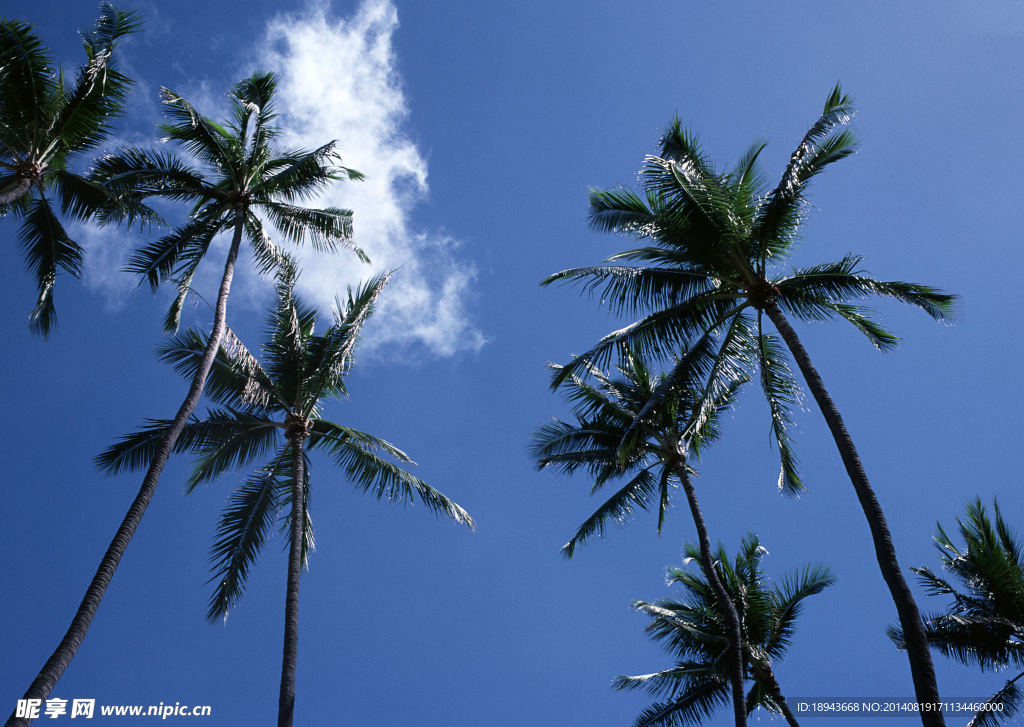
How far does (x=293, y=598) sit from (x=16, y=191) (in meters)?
8.00

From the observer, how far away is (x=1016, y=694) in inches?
614

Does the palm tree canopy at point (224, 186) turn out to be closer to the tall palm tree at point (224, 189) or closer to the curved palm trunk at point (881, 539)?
the tall palm tree at point (224, 189)

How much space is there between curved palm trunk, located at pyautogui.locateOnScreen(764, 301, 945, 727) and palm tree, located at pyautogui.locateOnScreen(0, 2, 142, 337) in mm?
12044

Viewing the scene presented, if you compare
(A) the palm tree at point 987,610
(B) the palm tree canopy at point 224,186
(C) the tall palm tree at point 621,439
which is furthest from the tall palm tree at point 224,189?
(A) the palm tree at point 987,610

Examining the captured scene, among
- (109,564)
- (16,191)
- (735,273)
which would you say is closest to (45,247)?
(16,191)

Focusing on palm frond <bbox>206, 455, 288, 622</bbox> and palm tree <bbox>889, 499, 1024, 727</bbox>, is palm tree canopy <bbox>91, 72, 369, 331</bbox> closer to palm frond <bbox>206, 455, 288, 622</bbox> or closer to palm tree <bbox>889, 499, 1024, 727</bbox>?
palm frond <bbox>206, 455, 288, 622</bbox>

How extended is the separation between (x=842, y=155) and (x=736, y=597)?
10.7m

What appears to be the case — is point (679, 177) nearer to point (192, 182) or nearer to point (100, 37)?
point (192, 182)

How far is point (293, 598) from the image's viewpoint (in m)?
11.7

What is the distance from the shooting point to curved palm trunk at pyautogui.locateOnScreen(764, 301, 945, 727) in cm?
786

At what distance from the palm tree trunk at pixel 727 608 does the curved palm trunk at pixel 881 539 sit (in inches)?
212

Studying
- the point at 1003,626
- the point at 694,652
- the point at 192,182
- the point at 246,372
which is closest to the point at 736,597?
the point at 694,652

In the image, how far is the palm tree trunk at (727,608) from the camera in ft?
43.1

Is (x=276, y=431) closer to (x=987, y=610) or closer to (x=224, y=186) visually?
(x=224, y=186)
